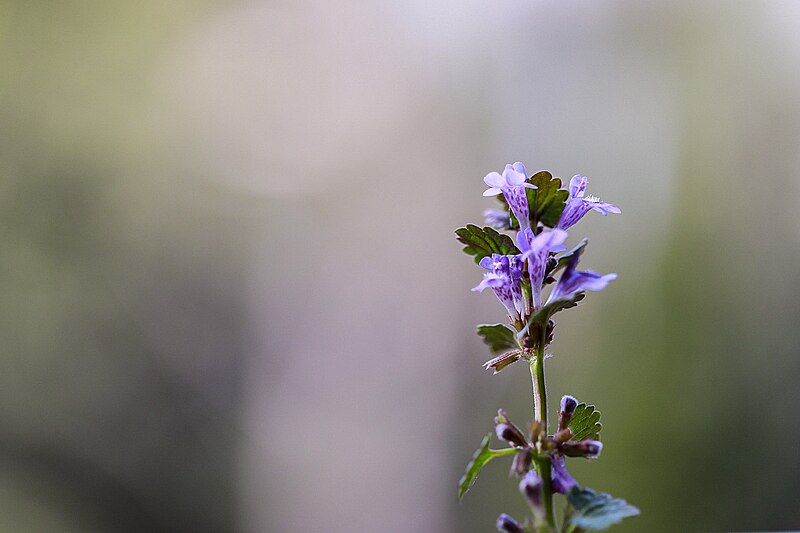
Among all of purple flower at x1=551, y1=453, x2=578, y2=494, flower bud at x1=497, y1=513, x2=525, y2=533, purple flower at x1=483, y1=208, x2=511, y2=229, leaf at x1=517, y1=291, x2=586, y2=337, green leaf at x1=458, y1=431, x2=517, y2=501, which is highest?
purple flower at x1=483, y1=208, x2=511, y2=229

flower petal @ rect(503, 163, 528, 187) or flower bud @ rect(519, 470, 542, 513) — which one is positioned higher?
flower petal @ rect(503, 163, 528, 187)

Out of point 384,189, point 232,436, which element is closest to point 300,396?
point 232,436

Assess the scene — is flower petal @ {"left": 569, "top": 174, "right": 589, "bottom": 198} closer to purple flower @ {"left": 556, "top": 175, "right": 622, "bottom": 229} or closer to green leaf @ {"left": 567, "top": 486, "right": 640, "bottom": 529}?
purple flower @ {"left": 556, "top": 175, "right": 622, "bottom": 229}

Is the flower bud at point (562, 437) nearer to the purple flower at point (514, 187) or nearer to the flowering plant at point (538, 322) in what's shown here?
the flowering plant at point (538, 322)

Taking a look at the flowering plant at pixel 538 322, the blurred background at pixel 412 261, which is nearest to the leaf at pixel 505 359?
the flowering plant at pixel 538 322

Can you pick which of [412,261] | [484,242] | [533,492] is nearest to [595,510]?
[533,492]

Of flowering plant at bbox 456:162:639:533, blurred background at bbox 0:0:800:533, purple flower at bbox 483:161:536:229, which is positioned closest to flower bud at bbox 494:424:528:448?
flowering plant at bbox 456:162:639:533

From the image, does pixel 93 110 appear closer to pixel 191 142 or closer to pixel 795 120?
pixel 191 142
